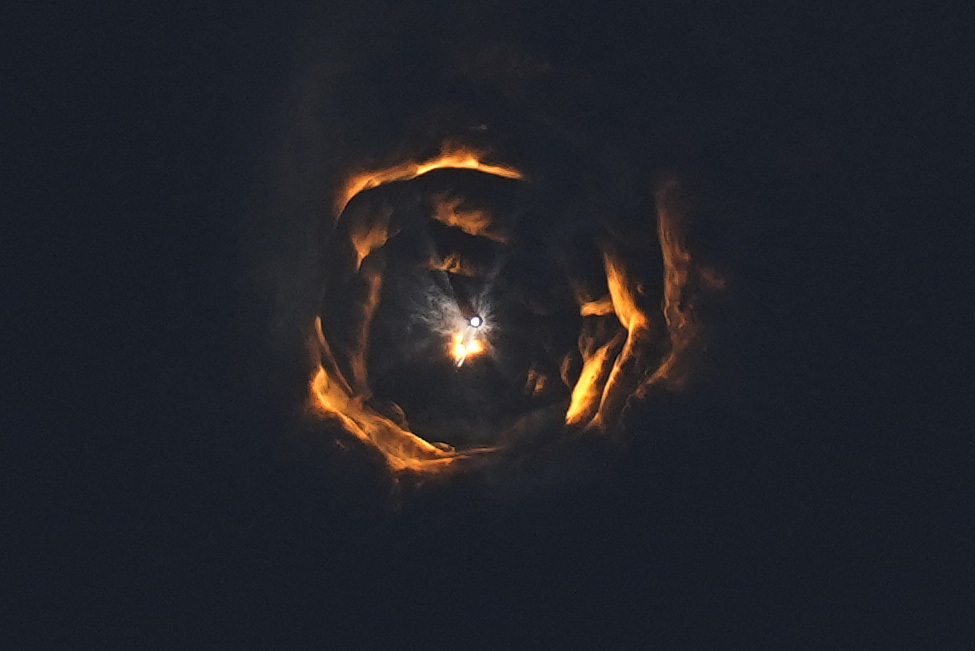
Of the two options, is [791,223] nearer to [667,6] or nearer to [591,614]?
[667,6]

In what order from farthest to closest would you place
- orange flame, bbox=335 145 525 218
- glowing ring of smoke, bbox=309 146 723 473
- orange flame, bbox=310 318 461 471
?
orange flame, bbox=335 145 525 218 < orange flame, bbox=310 318 461 471 < glowing ring of smoke, bbox=309 146 723 473

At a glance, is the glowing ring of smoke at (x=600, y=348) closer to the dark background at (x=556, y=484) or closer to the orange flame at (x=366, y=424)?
the orange flame at (x=366, y=424)

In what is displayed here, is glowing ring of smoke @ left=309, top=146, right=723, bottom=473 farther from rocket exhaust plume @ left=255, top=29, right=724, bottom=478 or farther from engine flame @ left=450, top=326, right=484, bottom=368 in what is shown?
engine flame @ left=450, top=326, right=484, bottom=368

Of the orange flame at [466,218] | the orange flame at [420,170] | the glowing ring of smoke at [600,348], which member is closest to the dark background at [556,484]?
the glowing ring of smoke at [600,348]

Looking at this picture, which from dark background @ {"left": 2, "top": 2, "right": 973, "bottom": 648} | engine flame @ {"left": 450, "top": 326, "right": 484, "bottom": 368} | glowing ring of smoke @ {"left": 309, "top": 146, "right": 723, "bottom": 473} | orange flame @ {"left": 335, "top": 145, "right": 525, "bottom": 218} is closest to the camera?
dark background @ {"left": 2, "top": 2, "right": 973, "bottom": 648}

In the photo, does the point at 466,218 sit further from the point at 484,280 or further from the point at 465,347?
the point at 465,347

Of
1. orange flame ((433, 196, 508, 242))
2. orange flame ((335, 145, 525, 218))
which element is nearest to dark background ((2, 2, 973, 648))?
orange flame ((335, 145, 525, 218))
